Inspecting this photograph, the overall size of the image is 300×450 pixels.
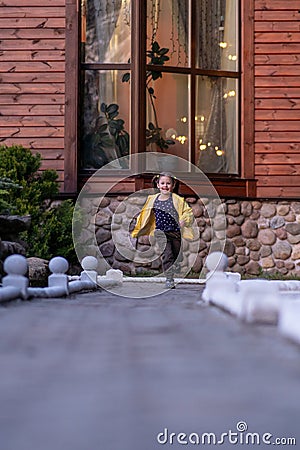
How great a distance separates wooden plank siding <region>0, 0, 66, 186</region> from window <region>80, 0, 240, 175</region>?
0.33m

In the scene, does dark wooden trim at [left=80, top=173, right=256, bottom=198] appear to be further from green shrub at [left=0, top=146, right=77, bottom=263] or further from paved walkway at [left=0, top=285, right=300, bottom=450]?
paved walkway at [left=0, top=285, right=300, bottom=450]

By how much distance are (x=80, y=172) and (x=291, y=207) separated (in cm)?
274

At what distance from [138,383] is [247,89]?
8.36m

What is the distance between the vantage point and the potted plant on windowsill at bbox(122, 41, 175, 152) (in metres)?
9.85

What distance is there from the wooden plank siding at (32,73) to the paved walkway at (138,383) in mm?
6641

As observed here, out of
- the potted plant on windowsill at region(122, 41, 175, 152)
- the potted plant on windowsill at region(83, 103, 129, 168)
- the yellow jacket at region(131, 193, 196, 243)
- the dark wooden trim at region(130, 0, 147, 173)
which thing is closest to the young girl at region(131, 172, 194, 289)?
the yellow jacket at region(131, 193, 196, 243)

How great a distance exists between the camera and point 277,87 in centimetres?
1004

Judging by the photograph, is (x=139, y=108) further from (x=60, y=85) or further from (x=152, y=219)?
(x=152, y=219)

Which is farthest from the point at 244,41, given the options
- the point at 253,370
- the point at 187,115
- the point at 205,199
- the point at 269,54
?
the point at 253,370

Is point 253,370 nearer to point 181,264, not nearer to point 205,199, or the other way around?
point 181,264

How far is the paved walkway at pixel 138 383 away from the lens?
1.71 m

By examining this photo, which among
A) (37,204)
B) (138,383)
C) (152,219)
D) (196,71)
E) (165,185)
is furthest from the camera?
(196,71)

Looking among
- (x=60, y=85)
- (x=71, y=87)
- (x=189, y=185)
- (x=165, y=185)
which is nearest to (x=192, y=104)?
(x=189, y=185)

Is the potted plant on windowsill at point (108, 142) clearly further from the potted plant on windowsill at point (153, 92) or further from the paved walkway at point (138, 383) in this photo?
the paved walkway at point (138, 383)
